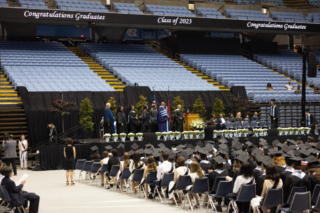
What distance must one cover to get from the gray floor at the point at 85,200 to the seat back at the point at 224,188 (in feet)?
2.59

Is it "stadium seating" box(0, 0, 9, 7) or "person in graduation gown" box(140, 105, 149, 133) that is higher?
"stadium seating" box(0, 0, 9, 7)

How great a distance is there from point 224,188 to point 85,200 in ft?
12.4

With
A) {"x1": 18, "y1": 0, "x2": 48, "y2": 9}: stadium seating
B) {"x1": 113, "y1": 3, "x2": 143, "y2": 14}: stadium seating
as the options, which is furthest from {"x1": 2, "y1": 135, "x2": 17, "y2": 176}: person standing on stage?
{"x1": 113, "y1": 3, "x2": 143, "y2": 14}: stadium seating

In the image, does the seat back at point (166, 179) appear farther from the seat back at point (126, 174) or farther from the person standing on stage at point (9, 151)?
the person standing on stage at point (9, 151)

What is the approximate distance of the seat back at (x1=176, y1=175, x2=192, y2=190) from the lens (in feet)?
30.3

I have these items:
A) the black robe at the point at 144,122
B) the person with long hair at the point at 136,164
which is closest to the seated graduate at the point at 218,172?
the person with long hair at the point at 136,164

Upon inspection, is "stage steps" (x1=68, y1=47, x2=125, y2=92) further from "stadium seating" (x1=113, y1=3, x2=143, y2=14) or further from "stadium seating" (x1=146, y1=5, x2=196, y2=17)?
"stadium seating" (x1=146, y1=5, x2=196, y2=17)

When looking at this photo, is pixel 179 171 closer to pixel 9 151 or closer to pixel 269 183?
pixel 269 183

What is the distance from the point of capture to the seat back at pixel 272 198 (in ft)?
24.6

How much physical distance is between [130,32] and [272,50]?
11.5 m

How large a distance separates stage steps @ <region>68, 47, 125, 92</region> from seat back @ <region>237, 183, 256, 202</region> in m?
16.5

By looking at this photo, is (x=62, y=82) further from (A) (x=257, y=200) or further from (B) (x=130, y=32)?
(A) (x=257, y=200)

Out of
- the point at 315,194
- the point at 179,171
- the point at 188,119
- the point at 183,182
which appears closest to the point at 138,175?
the point at 179,171

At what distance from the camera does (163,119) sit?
62.4 ft
